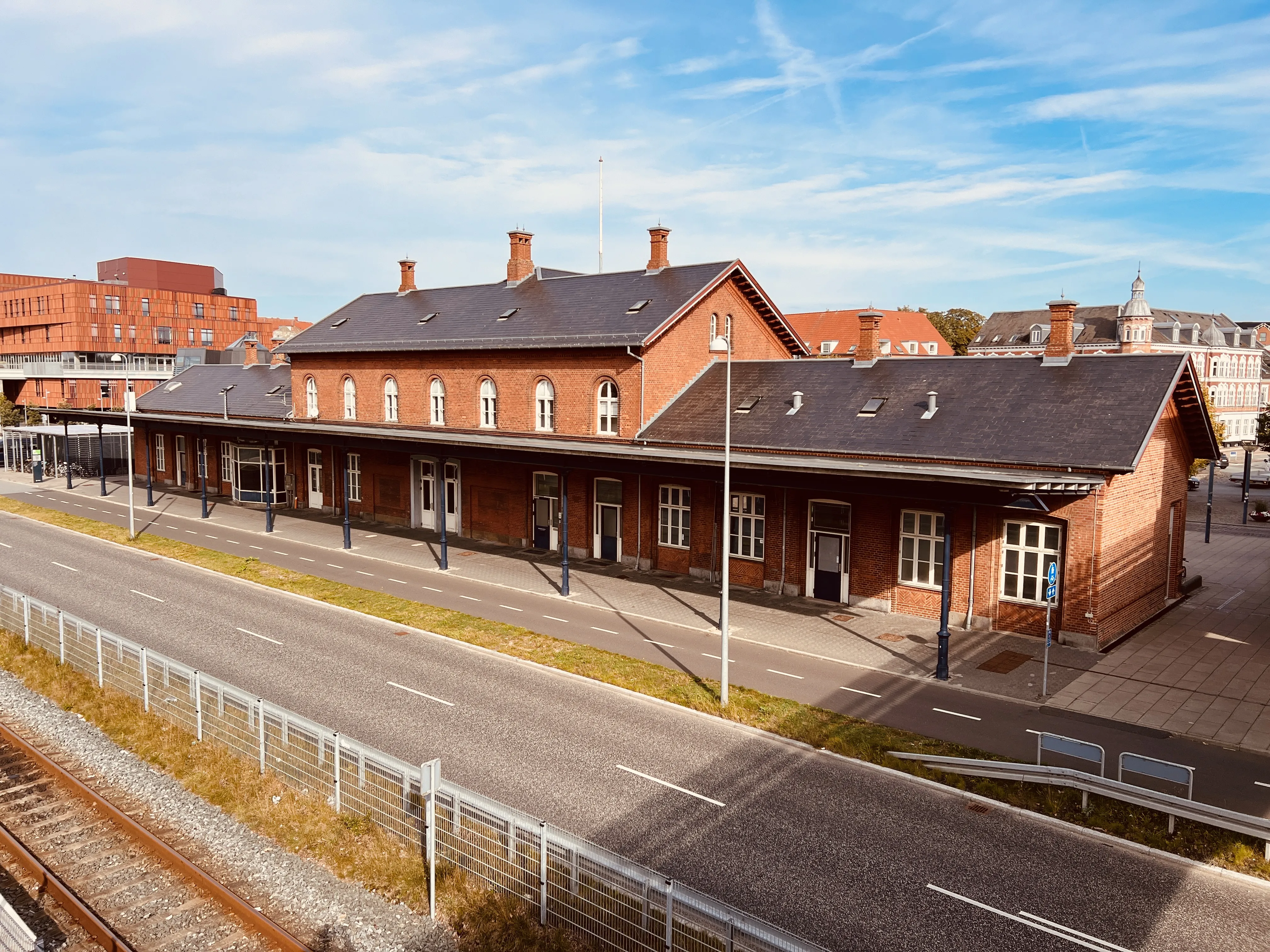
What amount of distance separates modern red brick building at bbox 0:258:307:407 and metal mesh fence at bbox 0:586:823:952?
63.3m

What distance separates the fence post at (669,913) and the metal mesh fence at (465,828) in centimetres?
2

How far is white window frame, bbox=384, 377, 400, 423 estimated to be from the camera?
36500 millimetres

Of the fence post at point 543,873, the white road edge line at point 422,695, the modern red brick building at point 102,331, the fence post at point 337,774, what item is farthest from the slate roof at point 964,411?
the modern red brick building at point 102,331

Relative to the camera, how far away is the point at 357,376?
38031 millimetres

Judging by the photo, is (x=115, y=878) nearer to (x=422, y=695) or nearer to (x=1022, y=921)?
(x=422, y=695)

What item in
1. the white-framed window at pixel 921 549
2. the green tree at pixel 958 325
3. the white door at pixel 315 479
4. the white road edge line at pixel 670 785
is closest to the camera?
the white road edge line at pixel 670 785

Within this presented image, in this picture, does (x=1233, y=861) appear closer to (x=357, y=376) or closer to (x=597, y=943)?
(x=597, y=943)

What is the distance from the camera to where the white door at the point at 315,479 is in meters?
40.4

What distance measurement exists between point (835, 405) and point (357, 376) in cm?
2245

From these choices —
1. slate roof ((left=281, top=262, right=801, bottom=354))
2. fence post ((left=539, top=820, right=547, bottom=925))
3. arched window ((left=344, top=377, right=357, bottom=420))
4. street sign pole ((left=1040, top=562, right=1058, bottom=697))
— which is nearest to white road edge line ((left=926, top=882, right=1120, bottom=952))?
fence post ((left=539, top=820, right=547, bottom=925))

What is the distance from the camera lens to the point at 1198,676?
18.1m

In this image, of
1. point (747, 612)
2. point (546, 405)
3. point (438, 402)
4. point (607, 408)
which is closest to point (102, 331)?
point (438, 402)

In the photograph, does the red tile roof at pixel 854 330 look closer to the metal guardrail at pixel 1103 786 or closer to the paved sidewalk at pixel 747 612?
the paved sidewalk at pixel 747 612

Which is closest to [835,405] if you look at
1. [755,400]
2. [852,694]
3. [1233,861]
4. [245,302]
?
[755,400]
